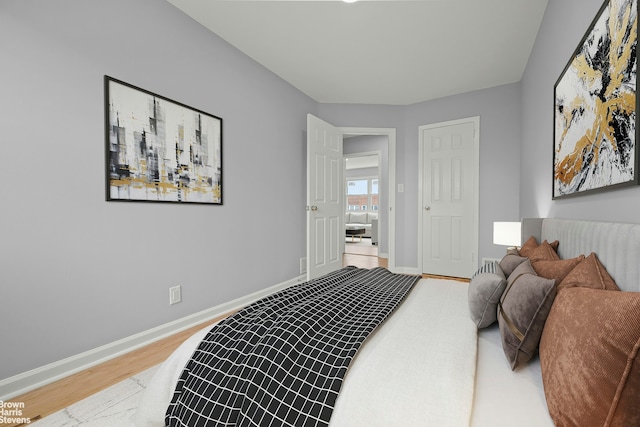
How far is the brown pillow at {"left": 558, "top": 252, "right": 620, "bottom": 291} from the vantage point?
0.89m

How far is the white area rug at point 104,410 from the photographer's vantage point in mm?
1297

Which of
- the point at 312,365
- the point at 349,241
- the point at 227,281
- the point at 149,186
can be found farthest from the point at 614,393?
the point at 349,241

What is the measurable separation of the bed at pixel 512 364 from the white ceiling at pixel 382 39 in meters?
2.00

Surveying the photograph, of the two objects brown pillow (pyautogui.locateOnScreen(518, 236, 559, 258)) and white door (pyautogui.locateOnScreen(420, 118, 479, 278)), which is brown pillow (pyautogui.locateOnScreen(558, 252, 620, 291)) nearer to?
brown pillow (pyautogui.locateOnScreen(518, 236, 559, 258))

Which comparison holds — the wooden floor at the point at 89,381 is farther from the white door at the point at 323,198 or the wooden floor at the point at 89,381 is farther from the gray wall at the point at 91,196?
the white door at the point at 323,198

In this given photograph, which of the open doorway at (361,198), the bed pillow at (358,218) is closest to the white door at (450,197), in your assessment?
the open doorway at (361,198)

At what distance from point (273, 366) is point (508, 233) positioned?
7.93 ft

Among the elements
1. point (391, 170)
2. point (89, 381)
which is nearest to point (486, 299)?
point (89, 381)

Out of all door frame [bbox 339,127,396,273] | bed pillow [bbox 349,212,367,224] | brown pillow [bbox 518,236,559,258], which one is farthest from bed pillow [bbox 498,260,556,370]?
bed pillow [bbox 349,212,367,224]

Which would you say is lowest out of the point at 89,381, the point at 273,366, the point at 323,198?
the point at 89,381

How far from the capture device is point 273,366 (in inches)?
35.6

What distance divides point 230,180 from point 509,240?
255cm

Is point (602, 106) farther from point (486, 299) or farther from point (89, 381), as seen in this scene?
point (89, 381)

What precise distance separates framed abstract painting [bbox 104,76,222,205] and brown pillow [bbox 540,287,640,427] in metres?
2.29
